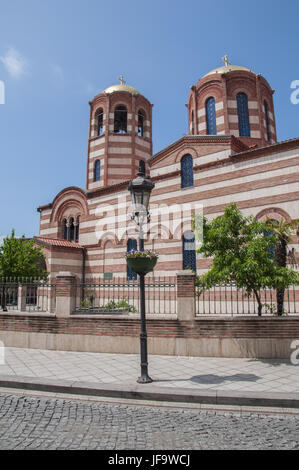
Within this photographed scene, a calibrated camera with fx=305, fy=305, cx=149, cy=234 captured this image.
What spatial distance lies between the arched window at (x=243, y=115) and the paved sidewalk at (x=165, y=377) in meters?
15.9

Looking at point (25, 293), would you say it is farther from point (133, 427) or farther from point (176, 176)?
point (176, 176)

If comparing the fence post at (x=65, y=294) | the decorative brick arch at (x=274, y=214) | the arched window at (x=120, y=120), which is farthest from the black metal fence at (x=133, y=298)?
the arched window at (x=120, y=120)

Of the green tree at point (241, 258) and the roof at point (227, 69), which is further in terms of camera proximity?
the roof at point (227, 69)

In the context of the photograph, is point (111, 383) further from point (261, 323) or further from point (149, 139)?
point (149, 139)

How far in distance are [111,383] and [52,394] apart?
3.65 feet

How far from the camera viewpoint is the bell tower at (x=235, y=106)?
19.8 meters

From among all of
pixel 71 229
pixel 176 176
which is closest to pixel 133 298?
pixel 176 176

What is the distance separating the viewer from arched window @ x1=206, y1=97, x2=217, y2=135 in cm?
2030

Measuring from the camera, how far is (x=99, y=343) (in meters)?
8.86

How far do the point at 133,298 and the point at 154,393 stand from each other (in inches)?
152

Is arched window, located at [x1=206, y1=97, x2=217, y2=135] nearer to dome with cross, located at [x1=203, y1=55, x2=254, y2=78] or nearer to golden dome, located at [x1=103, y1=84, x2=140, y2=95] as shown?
dome with cross, located at [x1=203, y1=55, x2=254, y2=78]

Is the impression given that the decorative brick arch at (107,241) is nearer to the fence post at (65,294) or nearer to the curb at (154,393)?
the fence post at (65,294)

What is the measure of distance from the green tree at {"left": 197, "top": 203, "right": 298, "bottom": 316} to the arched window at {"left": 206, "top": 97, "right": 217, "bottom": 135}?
13.2m
